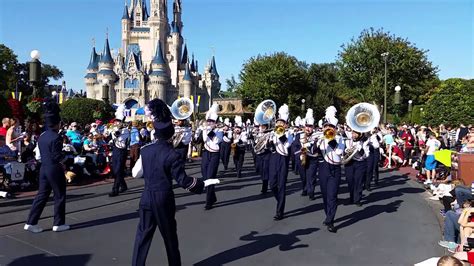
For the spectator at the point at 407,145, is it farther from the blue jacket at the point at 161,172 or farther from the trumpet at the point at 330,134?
the blue jacket at the point at 161,172

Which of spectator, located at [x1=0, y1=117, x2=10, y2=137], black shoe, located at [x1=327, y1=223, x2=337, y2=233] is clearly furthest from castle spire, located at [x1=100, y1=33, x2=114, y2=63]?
black shoe, located at [x1=327, y1=223, x2=337, y2=233]

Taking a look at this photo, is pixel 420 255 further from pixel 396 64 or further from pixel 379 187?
pixel 396 64

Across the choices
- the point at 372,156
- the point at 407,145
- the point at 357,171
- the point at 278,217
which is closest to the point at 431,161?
the point at 372,156

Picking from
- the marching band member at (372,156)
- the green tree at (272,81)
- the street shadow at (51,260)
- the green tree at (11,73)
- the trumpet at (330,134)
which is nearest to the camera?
the street shadow at (51,260)

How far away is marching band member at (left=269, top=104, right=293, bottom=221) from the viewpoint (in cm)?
848

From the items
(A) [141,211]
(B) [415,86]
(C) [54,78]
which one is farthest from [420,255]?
(C) [54,78]

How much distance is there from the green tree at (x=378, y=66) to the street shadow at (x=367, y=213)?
30.7 metres

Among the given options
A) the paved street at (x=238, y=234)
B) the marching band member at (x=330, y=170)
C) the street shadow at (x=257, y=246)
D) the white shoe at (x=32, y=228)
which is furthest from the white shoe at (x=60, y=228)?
the marching band member at (x=330, y=170)

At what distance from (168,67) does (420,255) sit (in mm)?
91890

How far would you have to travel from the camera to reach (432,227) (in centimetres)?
813

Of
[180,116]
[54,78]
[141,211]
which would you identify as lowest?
[141,211]


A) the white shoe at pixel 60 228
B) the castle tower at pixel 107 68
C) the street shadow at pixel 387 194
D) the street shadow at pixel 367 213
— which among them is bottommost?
the street shadow at pixel 387 194

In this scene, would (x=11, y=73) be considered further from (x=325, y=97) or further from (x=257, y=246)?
(x=257, y=246)

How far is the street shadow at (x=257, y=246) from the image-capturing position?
5926 mm
